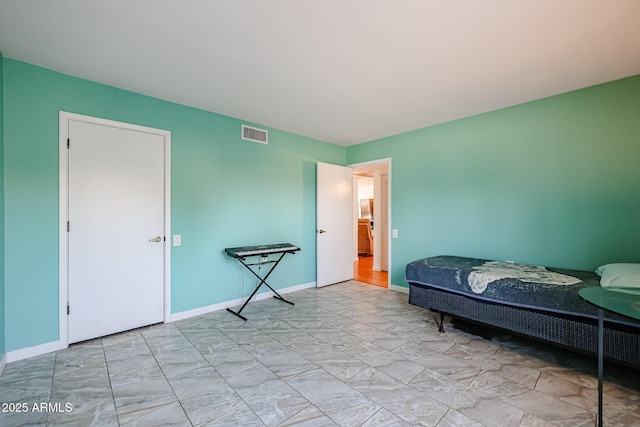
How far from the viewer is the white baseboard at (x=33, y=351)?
2.21 m

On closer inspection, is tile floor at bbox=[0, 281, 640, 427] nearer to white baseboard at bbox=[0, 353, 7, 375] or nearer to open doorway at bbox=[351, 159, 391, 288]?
white baseboard at bbox=[0, 353, 7, 375]

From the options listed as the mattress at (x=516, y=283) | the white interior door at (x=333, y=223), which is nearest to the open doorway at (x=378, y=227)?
the white interior door at (x=333, y=223)

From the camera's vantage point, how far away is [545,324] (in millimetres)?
2164

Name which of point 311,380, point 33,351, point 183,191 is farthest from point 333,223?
point 33,351

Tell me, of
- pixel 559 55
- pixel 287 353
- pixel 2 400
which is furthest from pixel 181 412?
pixel 559 55

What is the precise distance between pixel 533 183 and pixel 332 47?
2662 millimetres

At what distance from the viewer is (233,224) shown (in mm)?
3594

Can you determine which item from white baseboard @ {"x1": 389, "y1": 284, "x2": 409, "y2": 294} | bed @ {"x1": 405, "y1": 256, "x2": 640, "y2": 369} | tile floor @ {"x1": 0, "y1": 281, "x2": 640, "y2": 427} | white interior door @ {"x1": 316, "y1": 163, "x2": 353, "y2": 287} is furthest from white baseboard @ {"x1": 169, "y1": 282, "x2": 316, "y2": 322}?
bed @ {"x1": 405, "y1": 256, "x2": 640, "y2": 369}

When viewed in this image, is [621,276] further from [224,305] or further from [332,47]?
[224,305]

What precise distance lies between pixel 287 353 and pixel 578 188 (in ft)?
10.8

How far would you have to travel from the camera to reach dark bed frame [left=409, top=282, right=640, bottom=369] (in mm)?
1825

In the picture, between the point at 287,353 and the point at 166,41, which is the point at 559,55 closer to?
the point at 166,41

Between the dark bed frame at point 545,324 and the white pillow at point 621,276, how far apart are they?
0.28m

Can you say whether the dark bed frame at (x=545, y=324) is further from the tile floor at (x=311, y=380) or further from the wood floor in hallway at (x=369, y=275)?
the wood floor in hallway at (x=369, y=275)
